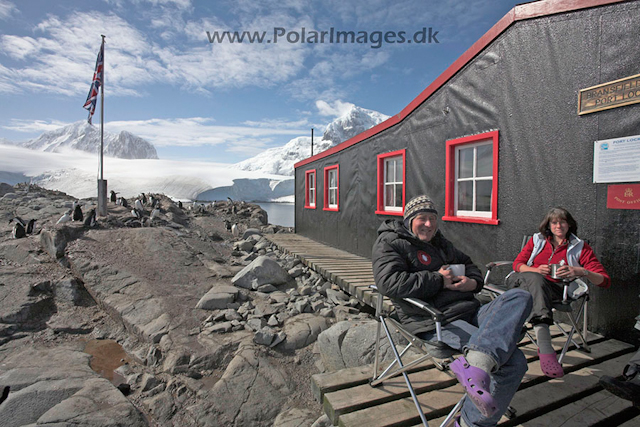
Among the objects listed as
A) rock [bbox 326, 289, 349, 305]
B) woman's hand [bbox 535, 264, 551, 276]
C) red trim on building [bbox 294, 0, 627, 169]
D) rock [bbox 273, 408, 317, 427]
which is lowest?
rock [bbox 273, 408, 317, 427]

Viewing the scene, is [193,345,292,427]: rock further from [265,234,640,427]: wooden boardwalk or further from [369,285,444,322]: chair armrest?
[369,285,444,322]: chair armrest

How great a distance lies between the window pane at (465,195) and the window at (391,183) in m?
1.21

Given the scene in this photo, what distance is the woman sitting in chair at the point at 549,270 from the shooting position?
224 centimetres

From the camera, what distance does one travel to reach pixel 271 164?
521ft

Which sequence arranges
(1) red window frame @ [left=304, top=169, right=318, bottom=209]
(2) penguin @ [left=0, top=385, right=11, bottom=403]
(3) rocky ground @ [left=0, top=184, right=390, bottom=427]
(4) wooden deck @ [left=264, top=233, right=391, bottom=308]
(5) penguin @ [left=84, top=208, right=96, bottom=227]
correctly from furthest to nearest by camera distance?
(1) red window frame @ [left=304, top=169, right=318, bottom=209]
(5) penguin @ [left=84, top=208, right=96, bottom=227]
(4) wooden deck @ [left=264, top=233, right=391, bottom=308]
(3) rocky ground @ [left=0, top=184, right=390, bottom=427]
(2) penguin @ [left=0, top=385, right=11, bottom=403]

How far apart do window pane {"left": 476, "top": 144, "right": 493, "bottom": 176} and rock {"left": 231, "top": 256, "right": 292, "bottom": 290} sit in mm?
3421

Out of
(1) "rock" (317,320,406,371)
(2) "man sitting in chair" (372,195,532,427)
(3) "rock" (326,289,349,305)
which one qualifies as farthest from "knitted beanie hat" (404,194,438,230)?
(3) "rock" (326,289,349,305)

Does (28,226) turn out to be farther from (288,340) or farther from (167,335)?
(288,340)

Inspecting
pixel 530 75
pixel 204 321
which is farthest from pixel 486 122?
pixel 204 321

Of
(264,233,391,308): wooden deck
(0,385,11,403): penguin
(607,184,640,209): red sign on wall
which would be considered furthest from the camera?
(264,233,391,308): wooden deck

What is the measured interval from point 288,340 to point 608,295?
10.2 ft

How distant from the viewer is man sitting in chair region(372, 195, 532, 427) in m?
1.51

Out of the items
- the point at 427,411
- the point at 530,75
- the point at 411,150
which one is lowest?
the point at 427,411

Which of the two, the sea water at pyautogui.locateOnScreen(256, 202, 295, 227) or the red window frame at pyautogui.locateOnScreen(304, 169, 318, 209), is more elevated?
the red window frame at pyautogui.locateOnScreen(304, 169, 318, 209)
